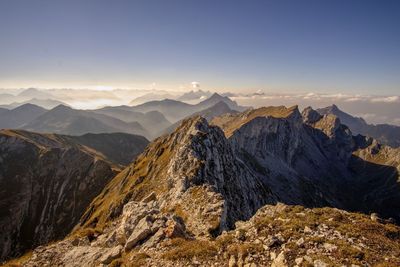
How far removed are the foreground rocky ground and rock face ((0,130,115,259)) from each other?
341 feet

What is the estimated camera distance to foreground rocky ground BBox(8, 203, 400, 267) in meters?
21.0

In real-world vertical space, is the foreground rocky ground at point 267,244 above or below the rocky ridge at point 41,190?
above

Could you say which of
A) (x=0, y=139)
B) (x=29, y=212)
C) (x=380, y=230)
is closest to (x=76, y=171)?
(x=29, y=212)

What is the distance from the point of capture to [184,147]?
84750mm

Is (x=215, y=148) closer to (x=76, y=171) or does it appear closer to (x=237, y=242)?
(x=237, y=242)

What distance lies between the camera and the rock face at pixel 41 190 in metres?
125

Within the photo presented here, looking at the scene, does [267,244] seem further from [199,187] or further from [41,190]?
[41,190]

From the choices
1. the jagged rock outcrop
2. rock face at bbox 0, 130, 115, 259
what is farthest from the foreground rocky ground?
rock face at bbox 0, 130, 115, 259

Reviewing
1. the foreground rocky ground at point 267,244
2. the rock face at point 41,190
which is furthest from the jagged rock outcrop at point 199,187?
the rock face at point 41,190

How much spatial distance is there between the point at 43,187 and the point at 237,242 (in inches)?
6241

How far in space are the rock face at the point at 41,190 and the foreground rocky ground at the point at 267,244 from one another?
341 feet

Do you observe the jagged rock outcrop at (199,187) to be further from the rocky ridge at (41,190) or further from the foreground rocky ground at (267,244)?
the rocky ridge at (41,190)

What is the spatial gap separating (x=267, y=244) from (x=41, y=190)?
160714 mm

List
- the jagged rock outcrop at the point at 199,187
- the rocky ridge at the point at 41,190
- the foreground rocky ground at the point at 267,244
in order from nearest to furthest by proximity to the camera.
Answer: the foreground rocky ground at the point at 267,244, the jagged rock outcrop at the point at 199,187, the rocky ridge at the point at 41,190
